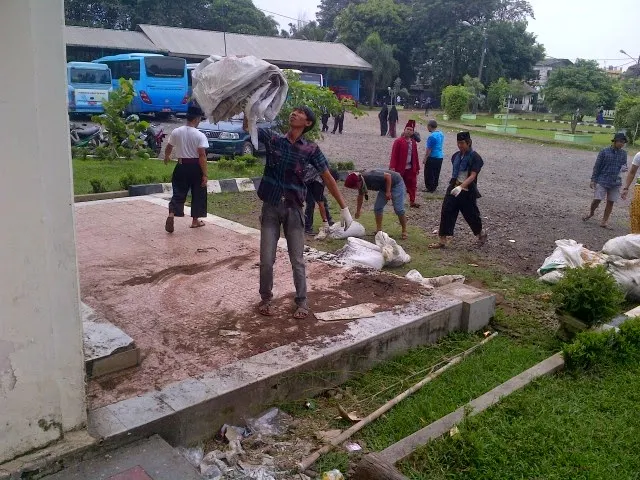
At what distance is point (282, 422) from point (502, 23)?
4883 centimetres

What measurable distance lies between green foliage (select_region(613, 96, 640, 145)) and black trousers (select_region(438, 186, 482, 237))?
2063 centimetres

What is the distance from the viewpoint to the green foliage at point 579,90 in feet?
94.0

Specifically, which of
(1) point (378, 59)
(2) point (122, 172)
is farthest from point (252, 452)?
(1) point (378, 59)

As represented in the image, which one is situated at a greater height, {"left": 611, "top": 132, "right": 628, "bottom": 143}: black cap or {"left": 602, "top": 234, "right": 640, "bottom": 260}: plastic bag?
{"left": 611, "top": 132, "right": 628, "bottom": 143}: black cap

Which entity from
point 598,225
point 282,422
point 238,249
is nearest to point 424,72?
point 598,225

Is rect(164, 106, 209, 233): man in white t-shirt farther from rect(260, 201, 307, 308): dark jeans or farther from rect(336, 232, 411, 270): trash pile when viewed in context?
rect(260, 201, 307, 308): dark jeans

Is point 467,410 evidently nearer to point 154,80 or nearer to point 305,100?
point 305,100

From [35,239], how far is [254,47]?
3750 centimetres

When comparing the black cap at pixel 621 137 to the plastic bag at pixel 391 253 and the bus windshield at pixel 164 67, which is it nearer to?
the plastic bag at pixel 391 253

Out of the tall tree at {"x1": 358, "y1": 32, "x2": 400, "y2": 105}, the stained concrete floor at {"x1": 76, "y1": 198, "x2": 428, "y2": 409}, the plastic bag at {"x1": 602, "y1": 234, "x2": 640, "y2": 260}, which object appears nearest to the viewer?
the stained concrete floor at {"x1": 76, "y1": 198, "x2": 428, "y2": 409}

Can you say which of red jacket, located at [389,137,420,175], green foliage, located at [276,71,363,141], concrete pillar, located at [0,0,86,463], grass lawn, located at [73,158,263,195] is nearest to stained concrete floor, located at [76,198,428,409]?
concrete pillar, located at [0,0,86,463]

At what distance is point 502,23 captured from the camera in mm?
46250

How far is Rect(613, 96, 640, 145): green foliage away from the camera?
2528 cm

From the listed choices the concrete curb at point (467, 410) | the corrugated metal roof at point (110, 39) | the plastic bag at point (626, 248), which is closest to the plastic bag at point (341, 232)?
the plastic bag at point (626, 248)
